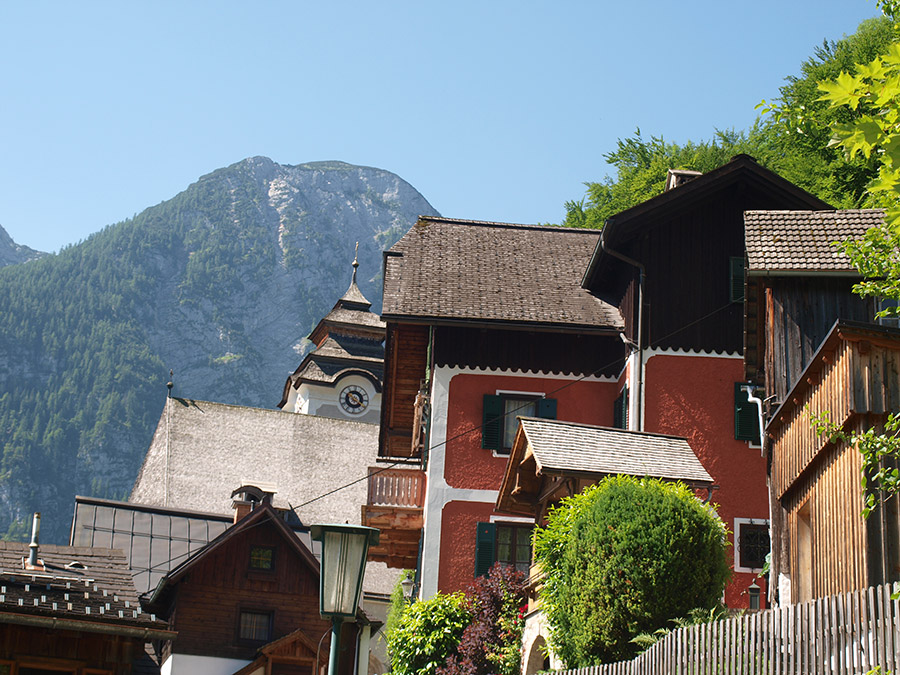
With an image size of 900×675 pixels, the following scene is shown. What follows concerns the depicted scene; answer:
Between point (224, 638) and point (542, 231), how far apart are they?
15.4 metres

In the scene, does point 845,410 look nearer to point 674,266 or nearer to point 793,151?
point 674,266

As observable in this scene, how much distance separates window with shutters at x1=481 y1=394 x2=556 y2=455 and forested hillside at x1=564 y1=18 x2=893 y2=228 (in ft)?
29.6

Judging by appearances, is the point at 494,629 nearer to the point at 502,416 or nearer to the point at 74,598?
the point at 74,598

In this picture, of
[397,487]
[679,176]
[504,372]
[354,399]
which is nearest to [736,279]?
[679,176]

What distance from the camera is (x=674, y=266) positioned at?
25484 mm

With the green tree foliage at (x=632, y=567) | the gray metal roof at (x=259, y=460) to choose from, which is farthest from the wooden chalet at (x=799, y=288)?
the gray metal roof at (x=259, y=460)

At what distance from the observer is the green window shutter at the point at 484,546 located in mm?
26406

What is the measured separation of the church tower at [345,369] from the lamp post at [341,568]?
6683 cm

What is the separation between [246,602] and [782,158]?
21.8 m

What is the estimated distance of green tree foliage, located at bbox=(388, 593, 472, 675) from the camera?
2283 centimetres

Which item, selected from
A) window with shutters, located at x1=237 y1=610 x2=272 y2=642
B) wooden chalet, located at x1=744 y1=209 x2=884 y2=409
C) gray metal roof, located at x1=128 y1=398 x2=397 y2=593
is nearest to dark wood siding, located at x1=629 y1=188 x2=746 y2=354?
wooden chalet, located at x1=744 y1=209 x2=884 y2=409

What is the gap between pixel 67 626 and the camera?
19188mm

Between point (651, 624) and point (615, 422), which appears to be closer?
point (651, 624)

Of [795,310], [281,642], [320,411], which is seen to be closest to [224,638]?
[281,642]
